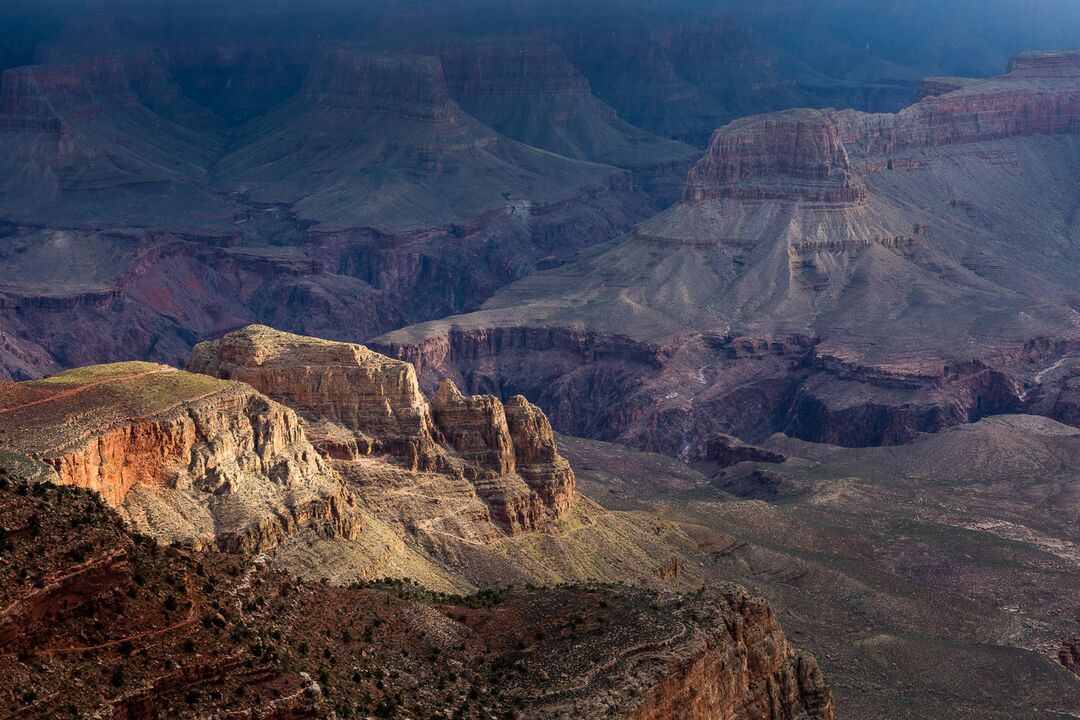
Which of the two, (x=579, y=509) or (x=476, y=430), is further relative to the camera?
(x=579, y=509)

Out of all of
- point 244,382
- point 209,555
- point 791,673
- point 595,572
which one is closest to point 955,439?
point 595,572

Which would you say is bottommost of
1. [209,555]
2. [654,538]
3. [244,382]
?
[654,538]

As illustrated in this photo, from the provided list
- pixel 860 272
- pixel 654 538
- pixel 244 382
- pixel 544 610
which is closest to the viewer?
pixel 544 610

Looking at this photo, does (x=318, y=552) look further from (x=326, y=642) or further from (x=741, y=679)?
(x=326, y=642)

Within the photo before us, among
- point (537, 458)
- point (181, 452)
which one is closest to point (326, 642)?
point (181, 452)

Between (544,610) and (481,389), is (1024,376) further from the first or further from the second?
(544,610)

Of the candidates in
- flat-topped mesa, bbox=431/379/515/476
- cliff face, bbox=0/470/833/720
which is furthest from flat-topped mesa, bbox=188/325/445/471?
cliff face, bbox=0/470/833/720

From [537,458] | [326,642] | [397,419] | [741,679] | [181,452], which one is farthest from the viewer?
[537,458]
